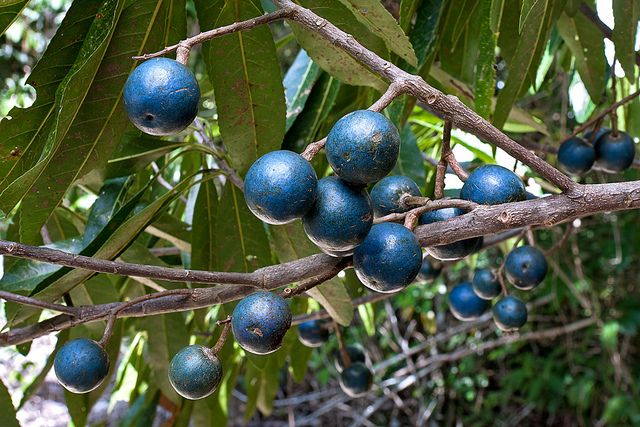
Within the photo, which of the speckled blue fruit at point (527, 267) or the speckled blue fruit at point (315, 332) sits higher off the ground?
the speckled blue fruit at point (527, 267)

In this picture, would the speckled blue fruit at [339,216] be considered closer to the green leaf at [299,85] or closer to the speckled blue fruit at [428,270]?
the green leaf at [299,85]

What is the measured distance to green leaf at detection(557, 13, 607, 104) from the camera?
2215mm

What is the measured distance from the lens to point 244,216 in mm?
1838

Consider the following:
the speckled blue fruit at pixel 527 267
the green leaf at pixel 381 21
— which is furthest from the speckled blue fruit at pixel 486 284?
the green leaf at pixel 381 21

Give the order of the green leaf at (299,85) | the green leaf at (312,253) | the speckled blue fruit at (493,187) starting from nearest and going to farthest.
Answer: the speckled blue fruit at (493,187)
the green leaf at (312,253)
the green leaf at (299,85)

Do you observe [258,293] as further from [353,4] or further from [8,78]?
[8,78]

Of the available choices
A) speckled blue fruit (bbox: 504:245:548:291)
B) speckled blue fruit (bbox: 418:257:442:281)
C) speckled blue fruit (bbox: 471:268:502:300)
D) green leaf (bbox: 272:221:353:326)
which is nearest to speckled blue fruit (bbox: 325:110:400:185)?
green leaf (bbox: 272:221:353:326)

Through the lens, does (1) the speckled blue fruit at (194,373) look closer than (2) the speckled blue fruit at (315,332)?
Yes

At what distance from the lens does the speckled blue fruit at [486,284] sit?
6.52ft

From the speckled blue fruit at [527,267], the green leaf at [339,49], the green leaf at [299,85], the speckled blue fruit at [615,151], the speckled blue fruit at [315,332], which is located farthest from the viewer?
the speckled blue fruit at [315,332]

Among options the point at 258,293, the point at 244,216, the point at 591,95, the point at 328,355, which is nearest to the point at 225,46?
the point at 244,216

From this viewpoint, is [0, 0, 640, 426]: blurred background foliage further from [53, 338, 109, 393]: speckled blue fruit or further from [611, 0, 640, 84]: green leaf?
[53, 338, 109, 393]: speckled blue fruit

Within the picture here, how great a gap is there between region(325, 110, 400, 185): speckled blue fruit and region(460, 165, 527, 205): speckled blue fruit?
26 cm

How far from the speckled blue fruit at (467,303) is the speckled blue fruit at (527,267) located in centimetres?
34
